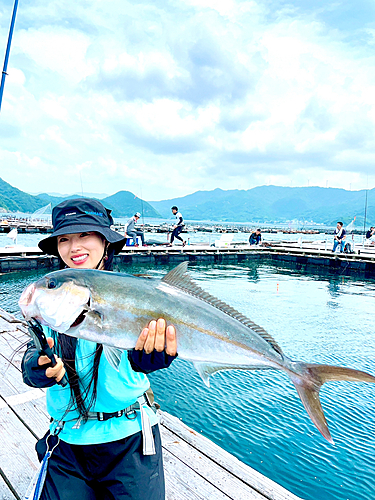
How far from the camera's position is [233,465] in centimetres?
325

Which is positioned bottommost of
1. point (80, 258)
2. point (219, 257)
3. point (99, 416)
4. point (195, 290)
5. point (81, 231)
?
point (219, 257)

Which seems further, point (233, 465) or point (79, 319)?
point (233, 465)

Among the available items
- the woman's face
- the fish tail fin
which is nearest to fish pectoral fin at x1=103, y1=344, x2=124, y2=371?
the woman's face

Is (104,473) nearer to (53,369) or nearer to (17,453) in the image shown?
(53,369)

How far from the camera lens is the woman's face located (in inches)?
94.9

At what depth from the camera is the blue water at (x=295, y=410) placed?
16.4 ft

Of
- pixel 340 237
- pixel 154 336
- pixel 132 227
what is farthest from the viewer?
pixel 340 237

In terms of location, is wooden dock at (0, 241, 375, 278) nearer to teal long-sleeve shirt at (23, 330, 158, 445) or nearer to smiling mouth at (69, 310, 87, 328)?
teal long-sleeve shirt at (23, 330, 158, 445)

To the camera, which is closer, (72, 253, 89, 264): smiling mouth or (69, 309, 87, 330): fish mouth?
(69, 309, 87, 330): fish mouth

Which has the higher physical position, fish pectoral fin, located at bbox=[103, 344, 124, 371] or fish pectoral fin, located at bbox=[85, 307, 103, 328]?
fish pectoral fin, located at bbox=[85, 307, 103, 328]

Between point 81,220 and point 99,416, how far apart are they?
1.33 metres

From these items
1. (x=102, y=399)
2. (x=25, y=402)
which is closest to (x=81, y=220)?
(x=102, y=399)

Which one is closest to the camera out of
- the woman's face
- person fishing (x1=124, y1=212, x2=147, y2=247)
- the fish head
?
the fish head

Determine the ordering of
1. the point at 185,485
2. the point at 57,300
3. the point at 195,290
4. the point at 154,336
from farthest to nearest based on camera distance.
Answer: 1. the point at 185,485
2. the point at 195,290
3. the point at 154,336
4. the point at 57,300
